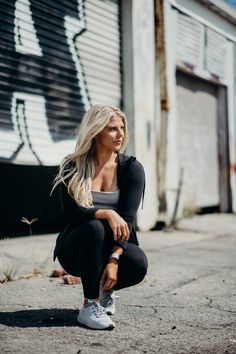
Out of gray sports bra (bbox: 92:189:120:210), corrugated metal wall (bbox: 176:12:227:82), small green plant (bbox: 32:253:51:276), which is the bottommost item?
small green plant (bbox: 32:253:51:276)

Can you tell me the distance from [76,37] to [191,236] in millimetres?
3145

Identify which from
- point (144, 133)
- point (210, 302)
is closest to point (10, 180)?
point (144, 133)

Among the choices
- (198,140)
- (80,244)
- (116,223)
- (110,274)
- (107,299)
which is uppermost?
(198,140)

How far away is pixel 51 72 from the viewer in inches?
262

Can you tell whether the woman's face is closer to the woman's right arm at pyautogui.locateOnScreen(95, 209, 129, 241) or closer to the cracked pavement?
the woman's right arm at pyautogui.locateOnScreen(95, 209, 129, 241)

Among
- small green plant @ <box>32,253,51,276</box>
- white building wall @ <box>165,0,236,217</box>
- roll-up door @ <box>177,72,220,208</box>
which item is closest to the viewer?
small green plant @ <box>32,253,51,276</box>

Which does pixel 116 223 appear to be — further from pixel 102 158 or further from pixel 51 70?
pixel 51 70

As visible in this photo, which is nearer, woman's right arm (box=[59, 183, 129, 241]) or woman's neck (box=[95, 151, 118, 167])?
woman's right arm (box=[59, 183, 129, 241])

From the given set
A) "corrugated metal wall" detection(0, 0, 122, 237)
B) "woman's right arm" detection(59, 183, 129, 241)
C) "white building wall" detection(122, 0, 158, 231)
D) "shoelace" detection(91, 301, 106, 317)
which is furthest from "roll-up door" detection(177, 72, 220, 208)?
"shoelace" detection(91, 301, 106, 317)

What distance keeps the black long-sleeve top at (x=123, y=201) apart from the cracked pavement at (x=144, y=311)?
45 cm

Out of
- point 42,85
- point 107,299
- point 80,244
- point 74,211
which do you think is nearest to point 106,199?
point 74,211

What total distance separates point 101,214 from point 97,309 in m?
0.52

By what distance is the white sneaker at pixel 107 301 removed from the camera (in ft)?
10.4

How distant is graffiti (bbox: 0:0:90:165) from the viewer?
603cm
